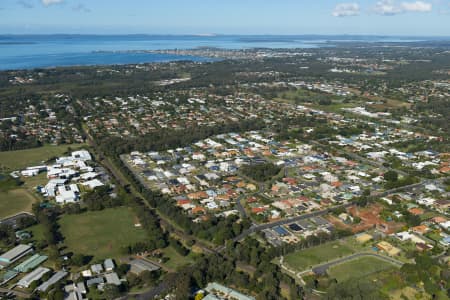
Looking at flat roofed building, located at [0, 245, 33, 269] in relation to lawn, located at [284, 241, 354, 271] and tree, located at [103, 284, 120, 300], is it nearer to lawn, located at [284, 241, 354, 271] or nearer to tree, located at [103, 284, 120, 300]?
tree, located at [103, 284, 120, 300]

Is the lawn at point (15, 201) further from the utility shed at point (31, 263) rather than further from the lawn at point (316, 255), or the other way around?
the lawn at point (316, 255)

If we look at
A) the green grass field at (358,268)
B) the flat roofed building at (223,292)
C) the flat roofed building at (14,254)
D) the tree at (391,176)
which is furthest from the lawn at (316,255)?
the flat roofed building at (14,254)

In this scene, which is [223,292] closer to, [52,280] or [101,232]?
[52,280]

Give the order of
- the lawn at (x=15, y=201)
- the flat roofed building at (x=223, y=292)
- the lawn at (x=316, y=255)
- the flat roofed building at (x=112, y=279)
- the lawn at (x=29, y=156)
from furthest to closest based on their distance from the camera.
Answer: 1. the lawn at (x=29, y=156)
2. the lawn at (x=15, y=201)
3. the lawn at (x=316, y=255)
4. the flat roofed building at (x=112, y=279)
5. the flat roofed building at (x=223, y=292)

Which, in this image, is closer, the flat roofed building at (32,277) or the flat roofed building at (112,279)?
the flat roofed building at (112,279)

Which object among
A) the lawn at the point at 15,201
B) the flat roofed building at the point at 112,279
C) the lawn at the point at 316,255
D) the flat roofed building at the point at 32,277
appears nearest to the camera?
the flat roofed building at the point at 112,279

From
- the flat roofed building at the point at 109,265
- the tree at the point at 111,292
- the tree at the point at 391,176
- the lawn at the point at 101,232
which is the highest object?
the tree at the point at 391,176

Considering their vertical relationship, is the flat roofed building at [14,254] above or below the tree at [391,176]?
below
